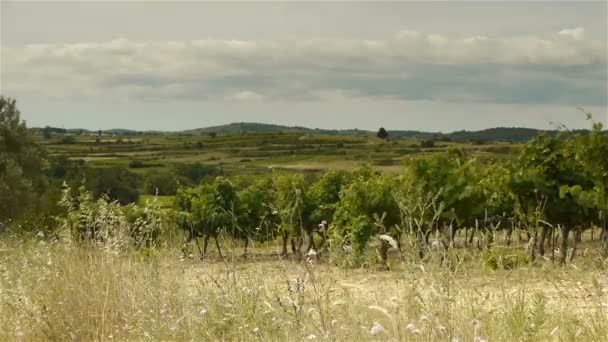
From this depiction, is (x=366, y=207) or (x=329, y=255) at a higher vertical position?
(x=329, y=255)

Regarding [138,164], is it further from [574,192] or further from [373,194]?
[574,192]

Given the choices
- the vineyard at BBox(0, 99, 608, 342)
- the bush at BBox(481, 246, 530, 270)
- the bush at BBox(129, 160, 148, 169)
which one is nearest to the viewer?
the vineyard at BBox(0, 99, 608, 342)

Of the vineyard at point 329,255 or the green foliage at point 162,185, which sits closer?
the vineyard at point 329,255

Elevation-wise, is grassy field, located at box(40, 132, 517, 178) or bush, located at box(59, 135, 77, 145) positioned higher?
bush, located at box(59, 135, 77, 145)

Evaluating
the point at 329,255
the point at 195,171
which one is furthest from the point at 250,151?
the point at 329,255

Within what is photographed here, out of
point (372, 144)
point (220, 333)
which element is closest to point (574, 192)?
point (220, 333)

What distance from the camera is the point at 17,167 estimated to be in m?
30.5

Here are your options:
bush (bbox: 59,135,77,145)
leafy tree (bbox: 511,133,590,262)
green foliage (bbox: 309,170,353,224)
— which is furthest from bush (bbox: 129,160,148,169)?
leafy tree (bbox: 511,133,590,262)

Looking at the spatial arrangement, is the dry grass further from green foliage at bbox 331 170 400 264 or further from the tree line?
green foliage at bbox 331 170 400 264

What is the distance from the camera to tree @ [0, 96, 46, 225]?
30.0 m

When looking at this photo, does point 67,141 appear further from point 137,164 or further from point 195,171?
point 195,171

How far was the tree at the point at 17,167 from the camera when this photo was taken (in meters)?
30.0

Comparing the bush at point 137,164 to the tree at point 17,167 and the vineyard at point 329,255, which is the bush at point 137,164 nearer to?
the vineyard at point 329,255

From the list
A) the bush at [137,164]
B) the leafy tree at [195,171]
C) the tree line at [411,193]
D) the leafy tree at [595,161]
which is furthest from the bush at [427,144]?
the leafy tree at [595,161]
